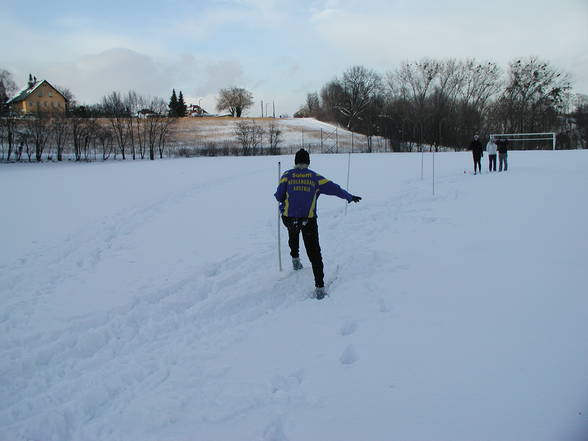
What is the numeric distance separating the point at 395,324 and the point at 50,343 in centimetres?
439

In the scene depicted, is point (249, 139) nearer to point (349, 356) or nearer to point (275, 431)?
point (349, 356)

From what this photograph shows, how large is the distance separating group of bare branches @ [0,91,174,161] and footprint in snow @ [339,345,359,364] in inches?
2083

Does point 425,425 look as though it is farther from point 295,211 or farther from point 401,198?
point 401,198

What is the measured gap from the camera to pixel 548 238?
26.5 ft

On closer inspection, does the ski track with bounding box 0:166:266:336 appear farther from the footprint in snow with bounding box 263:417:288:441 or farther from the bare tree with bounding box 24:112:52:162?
the bare tree with bounding box 24:112:52:162

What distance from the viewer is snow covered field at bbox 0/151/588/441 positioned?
339 centimetres

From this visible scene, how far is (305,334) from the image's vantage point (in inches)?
190

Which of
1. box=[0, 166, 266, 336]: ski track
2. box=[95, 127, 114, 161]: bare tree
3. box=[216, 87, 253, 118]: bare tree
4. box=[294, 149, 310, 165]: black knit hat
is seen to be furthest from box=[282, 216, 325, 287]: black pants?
box=[216, 87, 253, 118]: bare tree

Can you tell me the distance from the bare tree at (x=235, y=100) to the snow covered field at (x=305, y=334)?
4136 inches

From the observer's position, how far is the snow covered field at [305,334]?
11.1 feet

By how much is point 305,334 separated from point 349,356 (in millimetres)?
731

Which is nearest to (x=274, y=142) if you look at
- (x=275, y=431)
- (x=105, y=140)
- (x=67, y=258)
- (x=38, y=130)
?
(x=105, y=140)

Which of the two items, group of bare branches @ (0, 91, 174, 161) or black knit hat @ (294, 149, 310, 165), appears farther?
group of bare branches @ (0, 91, 174, 161)

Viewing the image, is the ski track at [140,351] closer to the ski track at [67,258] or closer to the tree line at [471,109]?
the ski track at [67,258]
